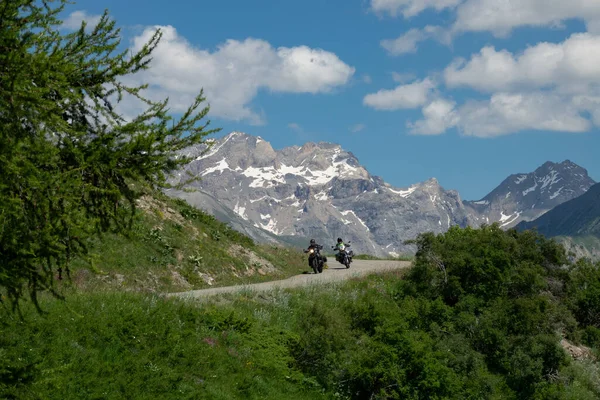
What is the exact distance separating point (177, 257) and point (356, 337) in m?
10.5

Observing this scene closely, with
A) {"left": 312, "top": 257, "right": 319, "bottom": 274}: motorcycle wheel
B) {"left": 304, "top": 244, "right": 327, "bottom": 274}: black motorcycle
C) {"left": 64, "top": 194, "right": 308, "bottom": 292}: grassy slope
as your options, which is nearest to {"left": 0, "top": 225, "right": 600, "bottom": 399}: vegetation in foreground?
{"left": 64, "top": 194, "right": 308, "bottom": 292}: grassy slope

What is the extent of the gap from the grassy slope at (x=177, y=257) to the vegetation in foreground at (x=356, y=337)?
→ 4.57 m

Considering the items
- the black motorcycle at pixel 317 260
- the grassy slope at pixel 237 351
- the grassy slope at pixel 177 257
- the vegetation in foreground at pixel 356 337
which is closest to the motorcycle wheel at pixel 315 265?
the black motorcycle at pixel 317 260

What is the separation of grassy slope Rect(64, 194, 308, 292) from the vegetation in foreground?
15.0 feet

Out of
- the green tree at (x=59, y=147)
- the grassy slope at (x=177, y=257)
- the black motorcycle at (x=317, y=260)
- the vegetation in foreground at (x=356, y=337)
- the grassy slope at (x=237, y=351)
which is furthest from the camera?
the black motorcycle at (x=317, y=260)

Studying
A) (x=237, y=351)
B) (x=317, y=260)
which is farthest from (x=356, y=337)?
(x=317, y=260)

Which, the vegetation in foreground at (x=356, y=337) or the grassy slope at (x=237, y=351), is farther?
the vegetation in foreground at (x=356, y=337)

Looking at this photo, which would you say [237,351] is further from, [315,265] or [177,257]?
[315,265]

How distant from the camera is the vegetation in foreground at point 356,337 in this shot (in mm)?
13953

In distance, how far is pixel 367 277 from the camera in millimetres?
29031

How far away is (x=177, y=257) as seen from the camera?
89.9 feet

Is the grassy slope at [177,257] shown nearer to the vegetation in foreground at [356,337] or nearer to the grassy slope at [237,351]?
the grassy slope at [237,351]

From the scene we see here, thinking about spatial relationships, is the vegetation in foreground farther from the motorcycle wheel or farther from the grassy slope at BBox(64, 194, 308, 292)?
the motorcycle wheel

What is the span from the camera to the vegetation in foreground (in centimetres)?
1395
